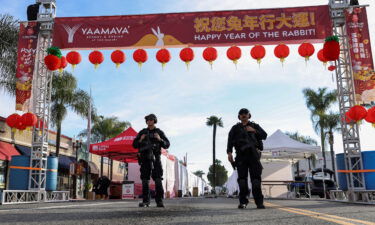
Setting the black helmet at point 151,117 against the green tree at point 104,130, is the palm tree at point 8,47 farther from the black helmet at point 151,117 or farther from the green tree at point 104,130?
the green tree at point 104,130

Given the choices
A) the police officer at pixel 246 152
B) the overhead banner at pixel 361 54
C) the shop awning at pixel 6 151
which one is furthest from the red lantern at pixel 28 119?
the overhead banner at pixel 361 54

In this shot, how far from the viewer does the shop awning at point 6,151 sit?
19.6m

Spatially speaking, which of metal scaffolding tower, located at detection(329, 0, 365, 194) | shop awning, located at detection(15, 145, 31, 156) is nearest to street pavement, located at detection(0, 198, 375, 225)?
metal scaffolding tower, located at detection(329, 0, 365, 194)

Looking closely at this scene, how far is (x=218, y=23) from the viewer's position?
499 inches

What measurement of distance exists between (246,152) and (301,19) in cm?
822

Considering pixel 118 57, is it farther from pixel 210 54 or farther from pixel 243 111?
pixel 243 111

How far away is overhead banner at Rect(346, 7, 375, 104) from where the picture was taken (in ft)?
36.2

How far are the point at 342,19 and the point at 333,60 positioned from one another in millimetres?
1755

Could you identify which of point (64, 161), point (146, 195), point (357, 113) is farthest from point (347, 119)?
point (64, 161)

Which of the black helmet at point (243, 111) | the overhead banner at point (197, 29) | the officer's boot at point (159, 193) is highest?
the overhead banner at point (197, 29)

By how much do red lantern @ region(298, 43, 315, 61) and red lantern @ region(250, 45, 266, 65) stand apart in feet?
4.21

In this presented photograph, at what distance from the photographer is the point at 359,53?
11.4m

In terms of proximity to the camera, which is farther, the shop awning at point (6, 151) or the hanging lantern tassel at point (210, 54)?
the shop awning at point (6, 151)

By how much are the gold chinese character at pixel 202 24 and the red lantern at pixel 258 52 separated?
1811 mm
